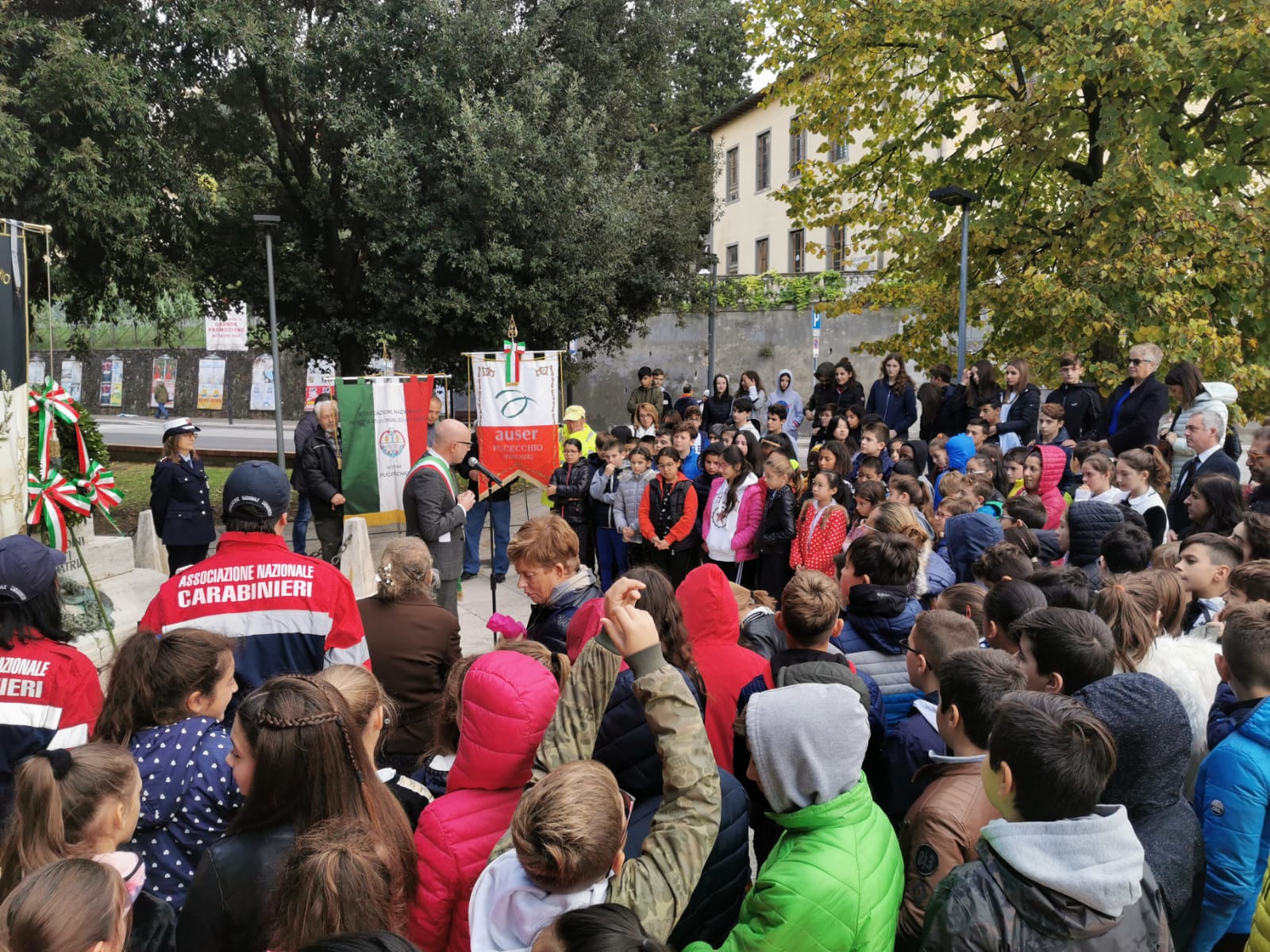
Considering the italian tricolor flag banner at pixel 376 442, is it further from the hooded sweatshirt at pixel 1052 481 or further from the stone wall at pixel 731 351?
the stone wall at pixel 731 351

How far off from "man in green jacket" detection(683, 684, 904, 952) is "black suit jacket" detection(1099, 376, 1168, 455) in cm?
→ 744

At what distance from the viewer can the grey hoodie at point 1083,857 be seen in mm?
2117

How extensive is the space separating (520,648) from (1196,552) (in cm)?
330

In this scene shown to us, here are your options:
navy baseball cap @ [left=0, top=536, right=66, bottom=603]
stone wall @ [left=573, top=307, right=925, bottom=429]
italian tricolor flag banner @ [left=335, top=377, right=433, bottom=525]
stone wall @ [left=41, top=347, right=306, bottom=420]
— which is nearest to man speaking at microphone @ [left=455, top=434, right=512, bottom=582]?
italian tricolor flag banner @ [left=335, top=377, right=433, bottom=525]

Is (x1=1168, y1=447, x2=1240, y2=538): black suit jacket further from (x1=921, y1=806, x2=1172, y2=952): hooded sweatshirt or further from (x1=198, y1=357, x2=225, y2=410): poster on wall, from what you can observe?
(x1=198, y1=357, x2=225, y2=410): poster on wall

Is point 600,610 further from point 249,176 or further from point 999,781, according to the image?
point 249,176

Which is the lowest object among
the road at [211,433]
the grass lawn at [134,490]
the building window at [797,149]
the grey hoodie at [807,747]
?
the grass lawn at [134,490]

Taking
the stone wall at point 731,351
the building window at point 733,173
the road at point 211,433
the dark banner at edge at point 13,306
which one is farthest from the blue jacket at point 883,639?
the building window at point 733,173

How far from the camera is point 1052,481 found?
7637 mm

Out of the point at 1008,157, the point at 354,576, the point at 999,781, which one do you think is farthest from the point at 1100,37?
the point at 999,781

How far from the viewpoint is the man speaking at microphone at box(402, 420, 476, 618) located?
7.24 metres

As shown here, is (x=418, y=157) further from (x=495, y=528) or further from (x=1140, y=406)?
(x=1140, y=406)

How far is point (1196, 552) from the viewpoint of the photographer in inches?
181

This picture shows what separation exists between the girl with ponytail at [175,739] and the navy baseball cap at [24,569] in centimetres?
52
